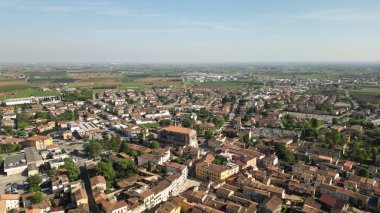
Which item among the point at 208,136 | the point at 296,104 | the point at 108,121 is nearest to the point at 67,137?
the point at 108,121

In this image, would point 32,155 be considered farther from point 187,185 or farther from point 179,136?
point 187,185

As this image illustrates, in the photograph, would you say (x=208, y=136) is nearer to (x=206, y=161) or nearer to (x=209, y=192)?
(x=206, y=161)

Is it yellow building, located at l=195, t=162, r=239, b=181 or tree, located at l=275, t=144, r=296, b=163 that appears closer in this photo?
yellow building, located at l=195, t=162, r=239, b=181

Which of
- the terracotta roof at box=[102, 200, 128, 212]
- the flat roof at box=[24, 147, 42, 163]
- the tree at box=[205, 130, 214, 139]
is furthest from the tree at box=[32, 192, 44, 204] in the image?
the tree at box=[205, 130, 214, 139]

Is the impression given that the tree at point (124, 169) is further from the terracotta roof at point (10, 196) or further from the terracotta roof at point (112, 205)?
the terracotta roof at point (10, 196)

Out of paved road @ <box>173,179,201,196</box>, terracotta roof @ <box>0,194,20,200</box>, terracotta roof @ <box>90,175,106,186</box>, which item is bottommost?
paved road @ <box>173,179,201,196</box>

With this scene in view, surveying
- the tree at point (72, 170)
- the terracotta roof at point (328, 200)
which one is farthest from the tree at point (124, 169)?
the terracotta roof at point (328, 200)

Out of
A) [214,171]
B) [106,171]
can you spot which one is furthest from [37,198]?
[214,171]

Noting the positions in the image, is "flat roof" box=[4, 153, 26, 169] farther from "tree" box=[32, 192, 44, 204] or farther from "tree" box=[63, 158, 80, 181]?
"tree" box=[32, 192, 44, 204]
